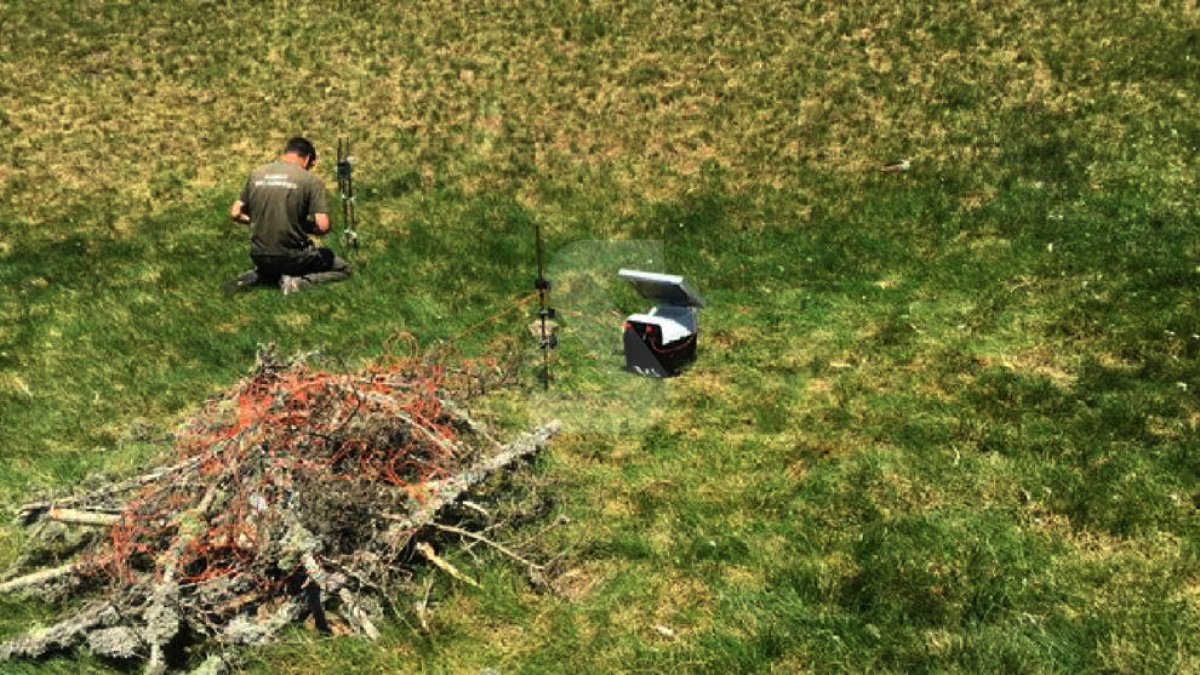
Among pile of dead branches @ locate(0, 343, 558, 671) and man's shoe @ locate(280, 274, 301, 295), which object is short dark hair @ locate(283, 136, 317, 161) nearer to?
man's shoe @ locate(280, 274, 301, 295)

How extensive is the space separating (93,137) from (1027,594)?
780 inches

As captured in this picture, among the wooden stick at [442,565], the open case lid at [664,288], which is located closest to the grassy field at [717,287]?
the wooden stick at [442,565]

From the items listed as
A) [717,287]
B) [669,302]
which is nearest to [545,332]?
[669,302]

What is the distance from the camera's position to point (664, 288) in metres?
8.73

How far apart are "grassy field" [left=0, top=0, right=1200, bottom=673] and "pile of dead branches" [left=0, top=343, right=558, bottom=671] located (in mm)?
287

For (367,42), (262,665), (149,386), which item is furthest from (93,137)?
(262,665)

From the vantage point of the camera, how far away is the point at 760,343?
10.2 metres

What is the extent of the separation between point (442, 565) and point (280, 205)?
610 centimetres

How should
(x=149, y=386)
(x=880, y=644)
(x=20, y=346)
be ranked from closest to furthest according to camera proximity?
(x=880, y=644) < (x=149, y=386) < (x=20, y=346)

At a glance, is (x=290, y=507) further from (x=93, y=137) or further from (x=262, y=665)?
(x=93, y=137)

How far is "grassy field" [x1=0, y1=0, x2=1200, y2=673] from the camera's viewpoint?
5781mm

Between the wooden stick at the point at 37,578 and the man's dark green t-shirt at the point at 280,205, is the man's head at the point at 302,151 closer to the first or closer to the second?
the man's dark green t-shirt at the point at 280,205

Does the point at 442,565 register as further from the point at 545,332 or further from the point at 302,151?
the point at 302,151

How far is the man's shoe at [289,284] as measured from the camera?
11109 mm
